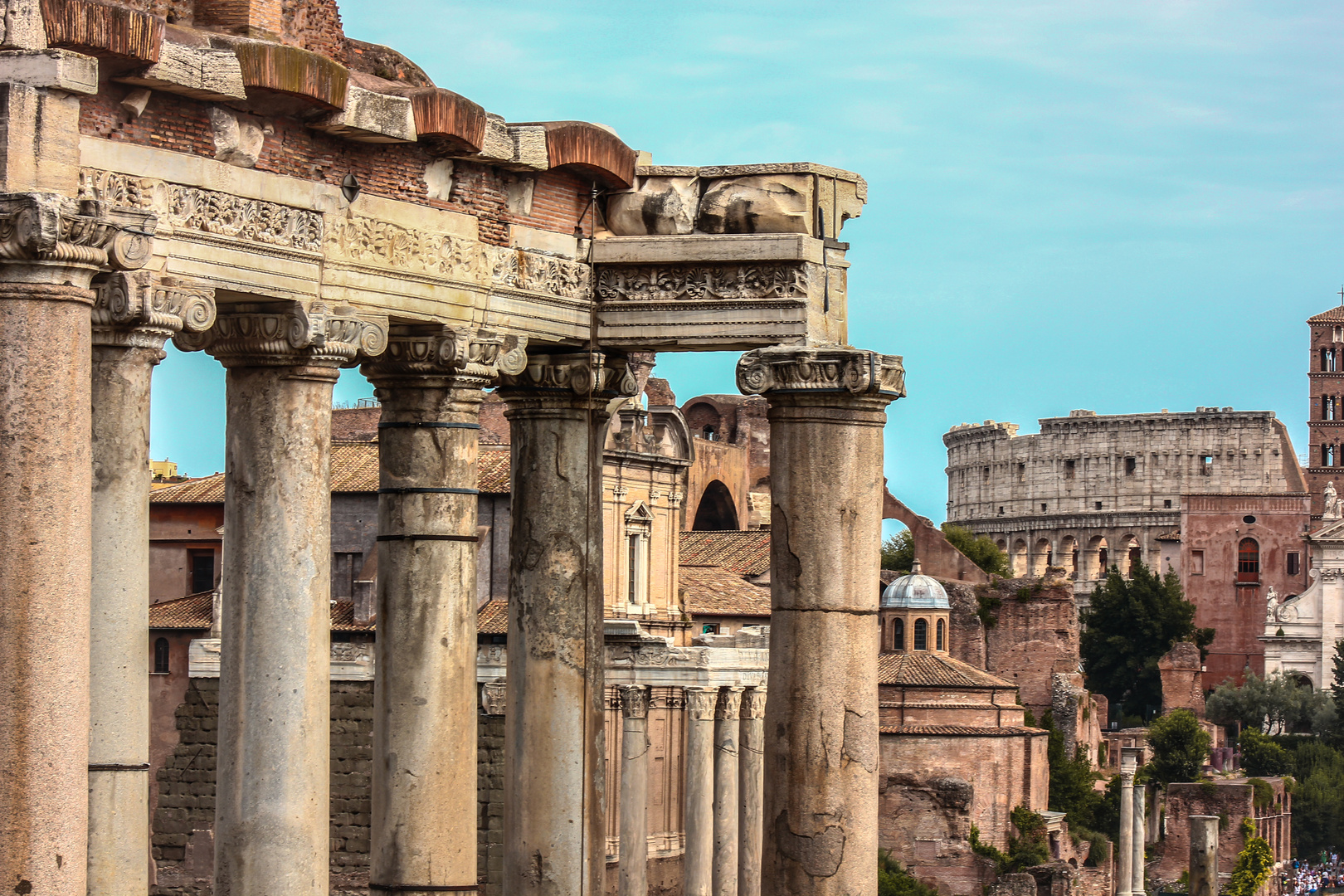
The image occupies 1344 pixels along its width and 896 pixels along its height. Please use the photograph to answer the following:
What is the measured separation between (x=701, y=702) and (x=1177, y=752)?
3579cm

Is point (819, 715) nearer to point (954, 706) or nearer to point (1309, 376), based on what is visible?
point (954, 706)

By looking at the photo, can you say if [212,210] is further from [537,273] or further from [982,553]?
[982,553]

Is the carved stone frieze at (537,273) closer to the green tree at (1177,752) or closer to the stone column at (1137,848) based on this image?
the stone column at (1137,848)

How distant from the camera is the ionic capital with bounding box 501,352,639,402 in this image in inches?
Result: 371

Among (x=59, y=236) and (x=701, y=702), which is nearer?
(x=59, y=236)

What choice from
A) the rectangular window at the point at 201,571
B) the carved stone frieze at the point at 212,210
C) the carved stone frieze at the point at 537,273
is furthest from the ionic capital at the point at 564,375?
the rectangular window at the point at 201,571

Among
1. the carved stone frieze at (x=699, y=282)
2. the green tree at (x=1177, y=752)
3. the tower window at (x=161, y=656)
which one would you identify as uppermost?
the carved stone frieze at (x=699, y=282)

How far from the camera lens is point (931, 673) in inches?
2024

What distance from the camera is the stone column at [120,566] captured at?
7.30 metres

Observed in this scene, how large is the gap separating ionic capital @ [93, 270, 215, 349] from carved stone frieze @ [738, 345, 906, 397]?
6.87 ft

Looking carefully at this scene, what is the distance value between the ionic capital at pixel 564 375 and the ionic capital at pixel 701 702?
2199 centimetres

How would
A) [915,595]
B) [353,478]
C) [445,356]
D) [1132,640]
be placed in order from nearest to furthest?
[445,356], [353,478], [915,595], [1132,640]

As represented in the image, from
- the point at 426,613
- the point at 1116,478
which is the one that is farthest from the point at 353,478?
the point at 1116,478

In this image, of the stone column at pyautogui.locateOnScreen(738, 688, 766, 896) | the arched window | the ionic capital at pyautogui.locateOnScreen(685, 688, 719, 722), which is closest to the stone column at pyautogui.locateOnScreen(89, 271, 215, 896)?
the stone column at pyautogui.locateOnScreen(738, 688, 766, 896)
